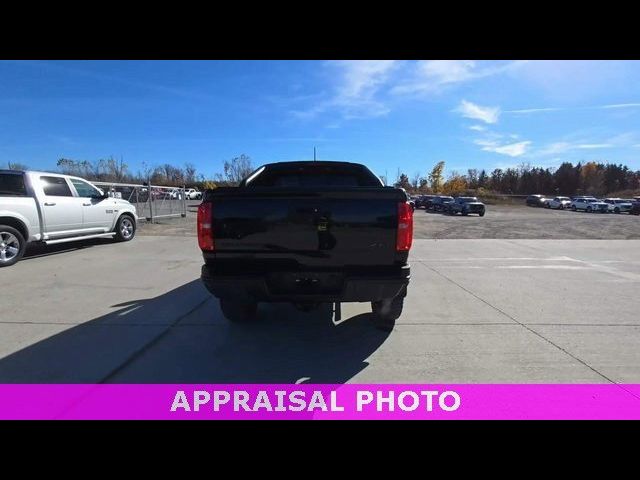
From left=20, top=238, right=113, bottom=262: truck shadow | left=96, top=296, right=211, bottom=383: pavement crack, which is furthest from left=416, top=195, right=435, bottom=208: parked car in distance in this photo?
left=96, top=296, right=211, bottom=383: pavement crack

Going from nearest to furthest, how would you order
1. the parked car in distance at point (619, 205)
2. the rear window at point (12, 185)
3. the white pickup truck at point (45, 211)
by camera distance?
the white pickup truck at point (45, 211) < the rear window at point (12, 185) < the parked car in distance at point (619, 205)

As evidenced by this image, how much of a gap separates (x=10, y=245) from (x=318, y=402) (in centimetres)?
814

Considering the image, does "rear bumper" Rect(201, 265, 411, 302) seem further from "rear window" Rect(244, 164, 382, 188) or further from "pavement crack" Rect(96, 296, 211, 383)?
"rear window" Rect(244, 164, 382, 188)

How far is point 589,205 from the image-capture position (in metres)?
42.5

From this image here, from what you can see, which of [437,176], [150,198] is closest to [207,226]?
[150,198]

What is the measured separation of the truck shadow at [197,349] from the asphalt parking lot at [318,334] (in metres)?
0.02

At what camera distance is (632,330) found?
13.9 feet

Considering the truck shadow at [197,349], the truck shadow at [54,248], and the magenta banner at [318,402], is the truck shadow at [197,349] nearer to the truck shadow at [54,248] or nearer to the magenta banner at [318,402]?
the magenta banner at [318,402]

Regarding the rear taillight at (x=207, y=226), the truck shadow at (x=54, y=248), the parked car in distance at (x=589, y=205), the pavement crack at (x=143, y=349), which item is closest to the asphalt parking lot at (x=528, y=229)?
the truck shadow at (x=54, y=248)

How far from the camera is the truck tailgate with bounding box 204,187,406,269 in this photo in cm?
326

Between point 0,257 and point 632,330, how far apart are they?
10693 millimetres

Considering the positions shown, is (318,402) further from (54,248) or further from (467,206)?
(467,206)

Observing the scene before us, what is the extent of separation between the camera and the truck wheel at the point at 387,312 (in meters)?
3.90
